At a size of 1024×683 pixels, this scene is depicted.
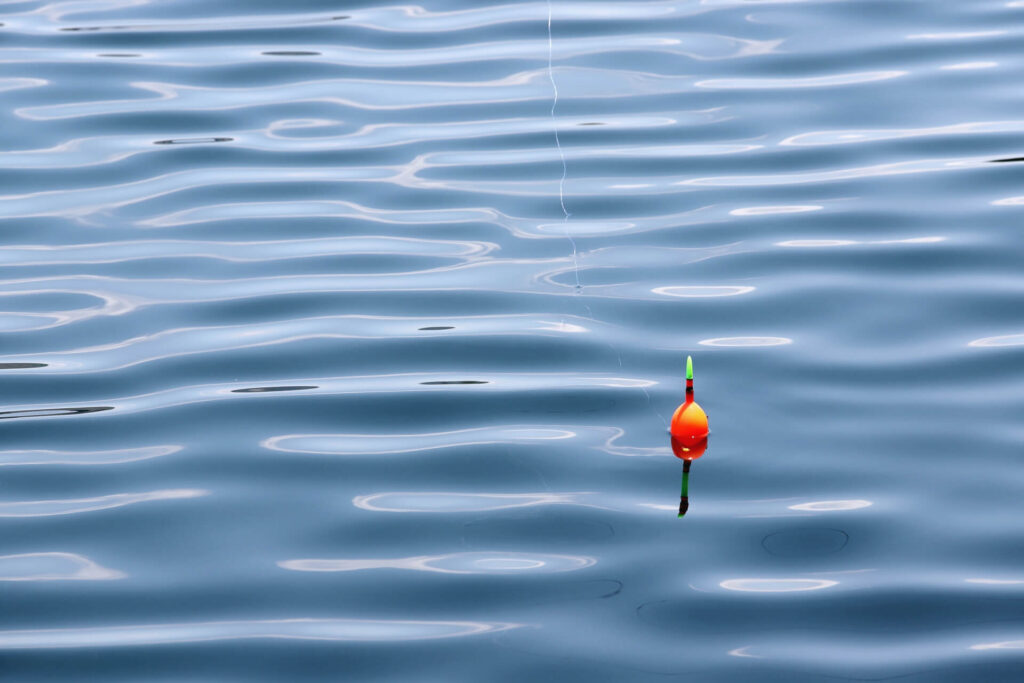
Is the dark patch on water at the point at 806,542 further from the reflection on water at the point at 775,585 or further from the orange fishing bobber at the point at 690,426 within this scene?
the orange fishing bobber at the point at 690,426

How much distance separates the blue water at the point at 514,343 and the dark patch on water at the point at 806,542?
1 cm

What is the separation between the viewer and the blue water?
2.86 m

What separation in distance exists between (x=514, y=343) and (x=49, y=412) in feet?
→ 4.59

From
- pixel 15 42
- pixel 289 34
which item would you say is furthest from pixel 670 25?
pixel 15 42

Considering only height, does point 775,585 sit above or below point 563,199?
below

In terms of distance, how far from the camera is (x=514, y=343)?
3.96 m

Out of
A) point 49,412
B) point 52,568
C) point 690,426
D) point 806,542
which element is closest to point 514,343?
point 690,426

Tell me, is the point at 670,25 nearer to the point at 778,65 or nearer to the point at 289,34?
the point at 778,65

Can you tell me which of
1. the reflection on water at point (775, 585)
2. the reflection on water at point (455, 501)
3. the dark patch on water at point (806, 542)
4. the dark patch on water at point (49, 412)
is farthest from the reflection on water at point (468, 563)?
the dark patch on water at point (49, 412)

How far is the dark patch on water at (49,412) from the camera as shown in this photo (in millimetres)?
3676

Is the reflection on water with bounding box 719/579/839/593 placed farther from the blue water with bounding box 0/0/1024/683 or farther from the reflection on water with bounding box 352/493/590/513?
the reflection on water with bounding box 352/493/590/513

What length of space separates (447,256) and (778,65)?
2.24 metres

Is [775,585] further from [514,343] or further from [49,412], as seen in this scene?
[49,412]

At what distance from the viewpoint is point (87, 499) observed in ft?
10.9
